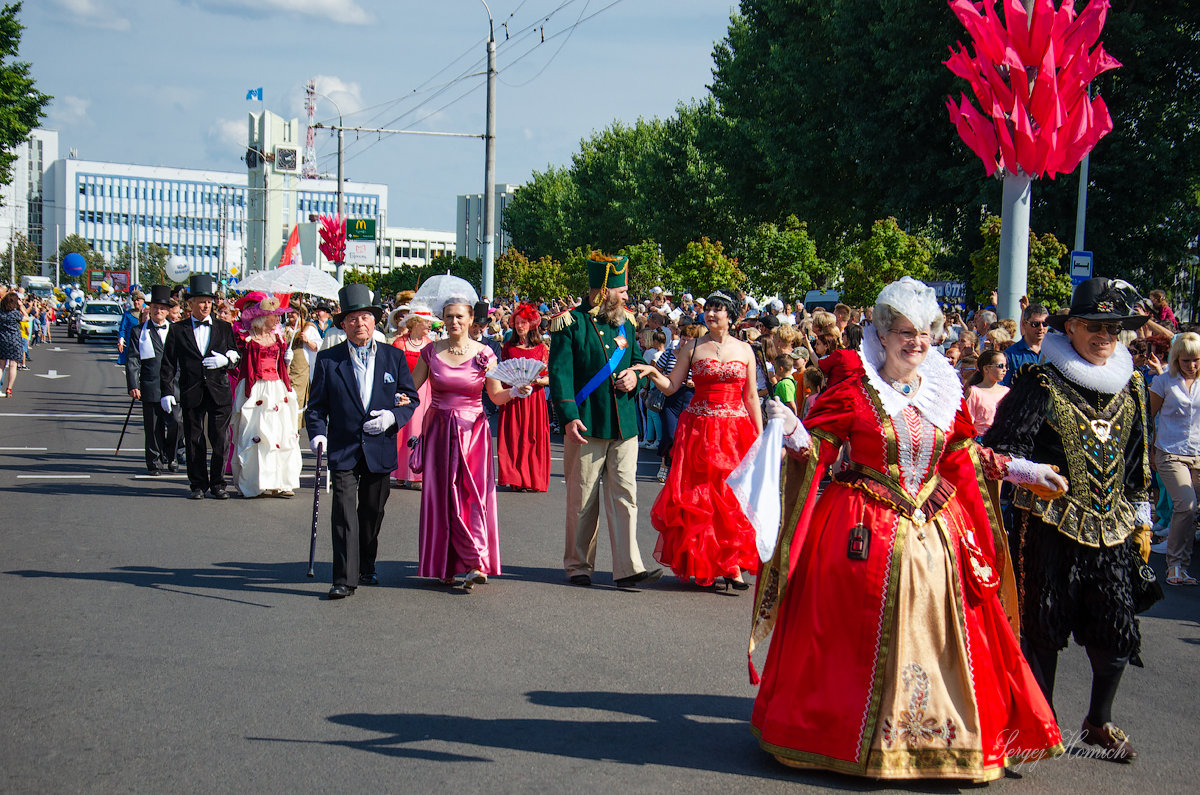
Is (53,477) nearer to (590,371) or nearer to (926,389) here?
(590,371)

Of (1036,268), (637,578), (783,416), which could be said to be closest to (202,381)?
(637,578)

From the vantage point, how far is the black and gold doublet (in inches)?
190

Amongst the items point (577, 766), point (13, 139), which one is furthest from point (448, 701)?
point (13, 139)

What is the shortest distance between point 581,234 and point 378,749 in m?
59.6

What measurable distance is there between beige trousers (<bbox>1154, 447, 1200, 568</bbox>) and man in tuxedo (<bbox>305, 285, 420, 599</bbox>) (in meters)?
5.66

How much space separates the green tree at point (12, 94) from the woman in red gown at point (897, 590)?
35106mm

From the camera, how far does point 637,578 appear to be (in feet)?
26.3

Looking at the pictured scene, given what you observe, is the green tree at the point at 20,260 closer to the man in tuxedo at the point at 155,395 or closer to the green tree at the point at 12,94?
the green tree at the point at 12,94

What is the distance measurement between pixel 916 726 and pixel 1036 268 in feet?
51.2

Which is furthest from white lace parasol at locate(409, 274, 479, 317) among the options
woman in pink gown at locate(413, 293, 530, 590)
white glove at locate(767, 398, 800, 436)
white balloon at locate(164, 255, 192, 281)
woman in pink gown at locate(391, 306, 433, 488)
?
white balloon at locate(164, 255, 192, 281)

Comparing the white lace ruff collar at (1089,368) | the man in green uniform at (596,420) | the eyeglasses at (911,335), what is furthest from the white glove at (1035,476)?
the man in green uniform at (596,420)

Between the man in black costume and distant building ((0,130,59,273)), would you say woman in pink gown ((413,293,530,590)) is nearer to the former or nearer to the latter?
the man in black costume

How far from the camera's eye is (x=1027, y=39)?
11.9 meters

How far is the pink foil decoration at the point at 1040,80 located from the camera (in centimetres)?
1178
